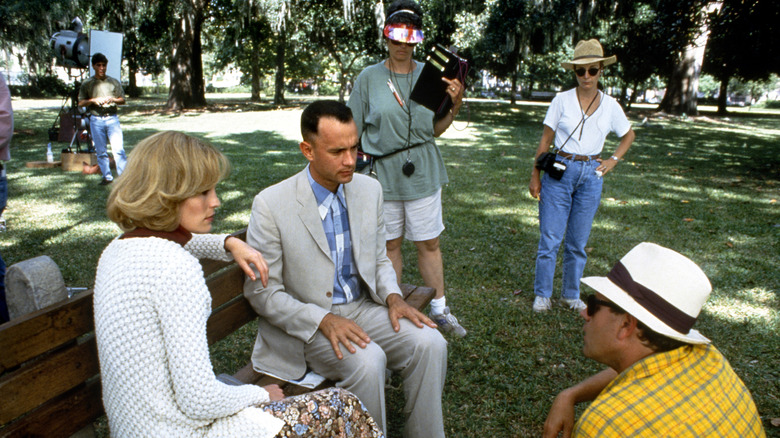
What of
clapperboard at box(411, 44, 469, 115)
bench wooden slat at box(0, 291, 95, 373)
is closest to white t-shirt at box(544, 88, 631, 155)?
clapperboard at box(411, 44, 469, 115)

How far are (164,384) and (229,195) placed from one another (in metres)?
6.85

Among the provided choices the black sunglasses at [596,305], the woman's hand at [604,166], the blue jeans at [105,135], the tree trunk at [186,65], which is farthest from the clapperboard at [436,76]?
the tree trunk at [186,65]

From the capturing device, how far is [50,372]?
1.76 m

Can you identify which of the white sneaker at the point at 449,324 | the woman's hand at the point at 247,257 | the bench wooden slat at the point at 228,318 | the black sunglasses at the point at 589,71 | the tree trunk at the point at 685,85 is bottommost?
the white sneaker at the point at 449,324

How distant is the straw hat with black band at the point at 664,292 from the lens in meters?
1.69

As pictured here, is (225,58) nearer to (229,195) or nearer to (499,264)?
(229,195)

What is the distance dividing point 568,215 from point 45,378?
12.3ft

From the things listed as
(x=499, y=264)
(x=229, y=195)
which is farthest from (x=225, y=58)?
(x=499, y=264)

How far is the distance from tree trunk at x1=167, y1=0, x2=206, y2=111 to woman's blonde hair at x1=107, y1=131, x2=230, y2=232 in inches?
1021

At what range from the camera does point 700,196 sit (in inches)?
344

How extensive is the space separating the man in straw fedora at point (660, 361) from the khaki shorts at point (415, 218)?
198cm

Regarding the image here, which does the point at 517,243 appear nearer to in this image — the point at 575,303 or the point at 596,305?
the point at 575,303

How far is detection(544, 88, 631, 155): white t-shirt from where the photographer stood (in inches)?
165

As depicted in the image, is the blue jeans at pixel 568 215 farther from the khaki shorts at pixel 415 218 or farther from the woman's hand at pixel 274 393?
the woman's hand at pixel 274 393
